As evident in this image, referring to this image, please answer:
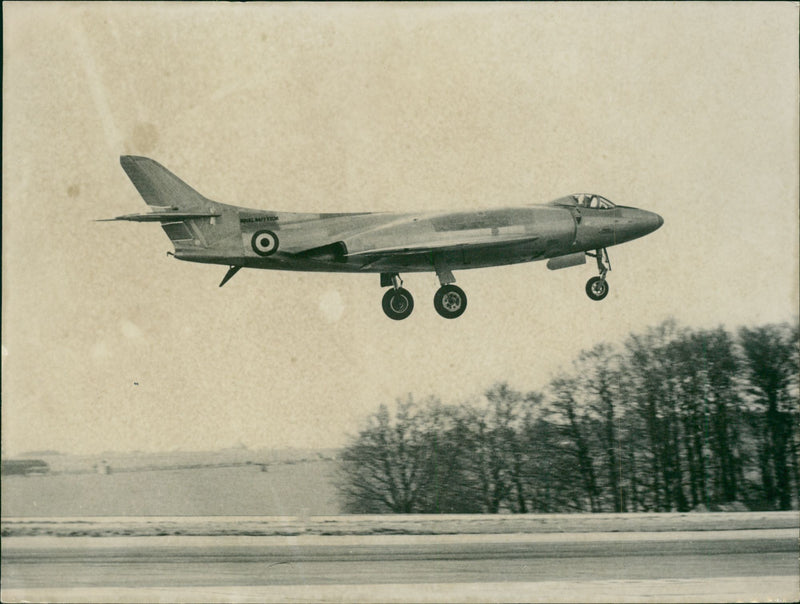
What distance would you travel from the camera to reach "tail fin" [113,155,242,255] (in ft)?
51.8

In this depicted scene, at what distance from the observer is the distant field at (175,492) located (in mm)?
17188

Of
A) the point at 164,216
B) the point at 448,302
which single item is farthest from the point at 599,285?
the point at 164,216

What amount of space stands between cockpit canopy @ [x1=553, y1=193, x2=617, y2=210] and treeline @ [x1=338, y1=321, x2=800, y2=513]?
8.19 feet

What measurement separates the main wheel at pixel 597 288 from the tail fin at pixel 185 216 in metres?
6.07

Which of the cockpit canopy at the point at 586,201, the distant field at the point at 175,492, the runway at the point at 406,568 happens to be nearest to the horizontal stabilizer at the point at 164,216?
the distant field at the point at 175,492

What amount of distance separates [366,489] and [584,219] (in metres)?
6.31

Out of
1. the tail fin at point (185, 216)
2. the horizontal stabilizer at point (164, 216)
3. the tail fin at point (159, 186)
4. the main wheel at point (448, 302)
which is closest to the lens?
the horizontal stabilizer at point (164, 216)

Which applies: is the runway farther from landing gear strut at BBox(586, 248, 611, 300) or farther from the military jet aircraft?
landing gear strut at BBox(586, 248, 611, 300)

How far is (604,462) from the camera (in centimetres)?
1856

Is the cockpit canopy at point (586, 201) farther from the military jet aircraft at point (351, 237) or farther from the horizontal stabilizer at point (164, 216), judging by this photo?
the horizontal stabilizer at point (164, 216)

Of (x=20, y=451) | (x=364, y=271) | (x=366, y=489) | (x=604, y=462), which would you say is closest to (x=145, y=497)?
(x=20, y=451)

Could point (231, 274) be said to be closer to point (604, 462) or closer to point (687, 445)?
point (604, 462)

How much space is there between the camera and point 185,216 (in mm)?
15734

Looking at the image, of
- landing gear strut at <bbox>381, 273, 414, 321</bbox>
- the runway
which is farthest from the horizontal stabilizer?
the runway
